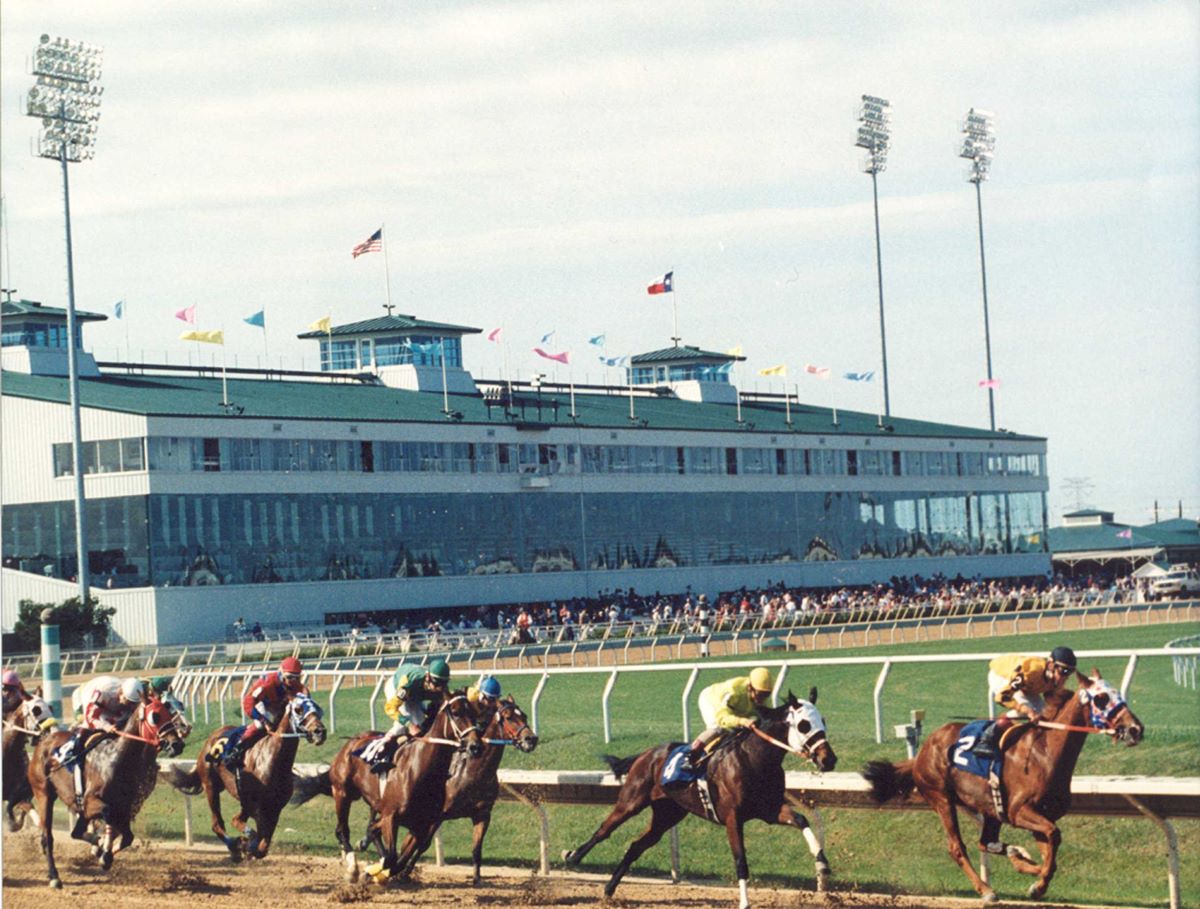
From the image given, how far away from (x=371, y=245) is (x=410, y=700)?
12565mm

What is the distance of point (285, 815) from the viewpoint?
13.1 metres

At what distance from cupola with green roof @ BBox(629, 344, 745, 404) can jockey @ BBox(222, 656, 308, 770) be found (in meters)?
42.9

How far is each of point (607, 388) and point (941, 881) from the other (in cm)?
3838

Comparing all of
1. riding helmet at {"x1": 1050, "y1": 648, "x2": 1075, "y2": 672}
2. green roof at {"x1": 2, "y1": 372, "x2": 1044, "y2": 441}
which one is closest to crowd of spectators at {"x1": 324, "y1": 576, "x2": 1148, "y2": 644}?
green roof at {"x1": 2, "y1": 372, "x2": 1044, "y2": 441}

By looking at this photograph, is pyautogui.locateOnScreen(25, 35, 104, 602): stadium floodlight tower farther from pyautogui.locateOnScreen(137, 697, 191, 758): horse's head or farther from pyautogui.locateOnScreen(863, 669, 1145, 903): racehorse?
pyautogui.locateOnScreen(863, 669, 1145, 903): racehorse

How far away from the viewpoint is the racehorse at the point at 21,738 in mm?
11648

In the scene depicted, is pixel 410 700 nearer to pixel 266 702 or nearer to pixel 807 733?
pixel 266 702

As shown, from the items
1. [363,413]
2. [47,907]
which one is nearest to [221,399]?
[363,413]

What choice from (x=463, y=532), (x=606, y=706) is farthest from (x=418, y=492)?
(x=606, y=706)

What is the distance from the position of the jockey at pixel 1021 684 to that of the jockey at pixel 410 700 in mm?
3271

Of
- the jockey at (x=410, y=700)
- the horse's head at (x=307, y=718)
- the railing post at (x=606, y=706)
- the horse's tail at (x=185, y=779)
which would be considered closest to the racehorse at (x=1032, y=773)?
the jockey at (x=410, y=700)

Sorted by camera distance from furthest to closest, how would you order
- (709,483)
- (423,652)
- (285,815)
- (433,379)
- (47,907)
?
(433,379) < (709,483) < (423,652) < (285,815) < (47,907)

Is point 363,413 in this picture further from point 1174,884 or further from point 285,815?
point 1174,884

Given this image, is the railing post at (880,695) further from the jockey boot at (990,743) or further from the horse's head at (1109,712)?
the horse's head at (1109,712)
